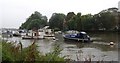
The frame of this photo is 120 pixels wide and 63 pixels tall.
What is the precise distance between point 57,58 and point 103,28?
40217 mm

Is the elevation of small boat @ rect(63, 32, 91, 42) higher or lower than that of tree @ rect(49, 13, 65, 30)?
lower

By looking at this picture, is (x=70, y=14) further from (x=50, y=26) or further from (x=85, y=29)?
(x=85, y=29)

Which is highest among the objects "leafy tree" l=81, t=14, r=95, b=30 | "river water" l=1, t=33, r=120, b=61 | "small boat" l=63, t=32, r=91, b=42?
"leafy tree" l=81, t=14, r=95, b=30

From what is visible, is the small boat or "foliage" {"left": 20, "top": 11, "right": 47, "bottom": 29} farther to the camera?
"foliage" {"left": 20, "top": 11, "right": 47, "bottom": 29}

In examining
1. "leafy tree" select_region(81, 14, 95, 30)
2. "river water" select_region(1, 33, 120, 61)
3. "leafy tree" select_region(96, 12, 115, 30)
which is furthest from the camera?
"leafy tree" select_region(81, 14, 95, 30)

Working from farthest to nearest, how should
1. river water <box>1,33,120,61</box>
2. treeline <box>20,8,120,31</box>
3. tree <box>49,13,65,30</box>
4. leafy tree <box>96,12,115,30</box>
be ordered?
tree <box>49,13,65,30</box>, treeline <box>20,8,120,31</box>, leafy tree <box>96,12,115,30</box>, river water <box>1,33,120,61</box>

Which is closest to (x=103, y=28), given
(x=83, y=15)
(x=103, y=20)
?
(x=103, y=20)

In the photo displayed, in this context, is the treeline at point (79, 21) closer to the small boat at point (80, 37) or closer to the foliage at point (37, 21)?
the foliage at point (37, 21)

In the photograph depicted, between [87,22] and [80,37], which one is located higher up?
[87,22]

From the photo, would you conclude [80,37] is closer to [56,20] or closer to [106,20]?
[106,20]

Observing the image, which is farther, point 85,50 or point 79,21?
point 79,21

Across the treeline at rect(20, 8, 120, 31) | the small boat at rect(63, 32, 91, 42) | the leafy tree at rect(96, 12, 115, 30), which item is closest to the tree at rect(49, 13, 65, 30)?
the treeline at rect(20, 8, 120, 31)

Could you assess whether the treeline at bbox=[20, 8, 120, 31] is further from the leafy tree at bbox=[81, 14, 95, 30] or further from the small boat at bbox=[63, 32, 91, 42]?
the small boat at bbox=[63, 32, 91, 42]

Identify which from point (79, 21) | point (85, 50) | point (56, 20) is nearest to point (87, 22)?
point (79, 21)
